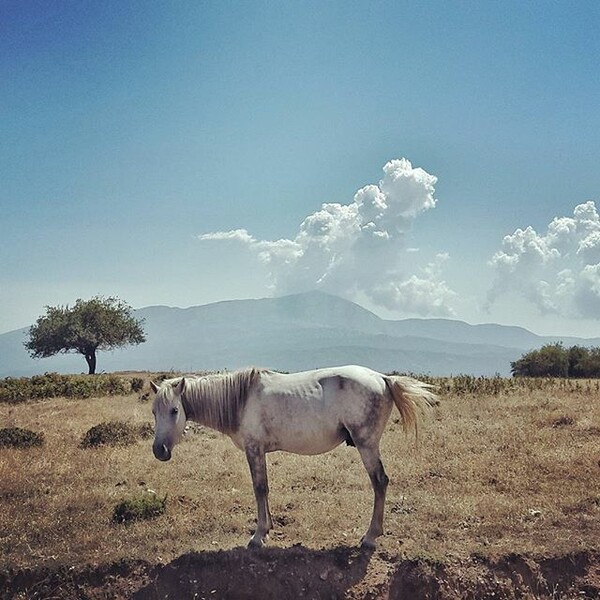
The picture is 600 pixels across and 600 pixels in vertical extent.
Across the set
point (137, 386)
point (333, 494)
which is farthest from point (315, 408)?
point (137, 386)

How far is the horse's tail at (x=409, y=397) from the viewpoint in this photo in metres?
9.27

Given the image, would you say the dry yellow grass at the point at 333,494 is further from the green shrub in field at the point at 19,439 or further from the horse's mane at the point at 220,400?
the horse's mane at the point at 220,400

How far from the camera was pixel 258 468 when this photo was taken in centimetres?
946

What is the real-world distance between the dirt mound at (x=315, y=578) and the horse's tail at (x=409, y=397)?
2167mm

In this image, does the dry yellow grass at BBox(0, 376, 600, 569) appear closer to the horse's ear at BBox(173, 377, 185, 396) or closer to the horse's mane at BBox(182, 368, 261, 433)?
the horse's mane at BBox(182, 368, 261, 433)

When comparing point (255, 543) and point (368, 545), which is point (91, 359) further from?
point (368, 545)

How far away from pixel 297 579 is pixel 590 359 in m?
37.4

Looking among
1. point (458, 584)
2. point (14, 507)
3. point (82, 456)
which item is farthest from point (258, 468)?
point (82, 456)

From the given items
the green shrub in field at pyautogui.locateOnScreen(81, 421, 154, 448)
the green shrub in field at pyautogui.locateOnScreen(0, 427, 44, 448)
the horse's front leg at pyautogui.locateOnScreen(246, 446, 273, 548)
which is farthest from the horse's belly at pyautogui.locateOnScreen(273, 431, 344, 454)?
the green shrub in field at pyautogui.locateOnScreen(0, 427, 44, 448)

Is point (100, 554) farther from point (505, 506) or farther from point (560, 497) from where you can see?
point (560, 497)

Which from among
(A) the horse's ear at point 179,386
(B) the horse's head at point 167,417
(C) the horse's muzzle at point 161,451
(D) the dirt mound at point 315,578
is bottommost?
(D) the dirt mound at point 315,578

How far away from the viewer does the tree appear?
166ft

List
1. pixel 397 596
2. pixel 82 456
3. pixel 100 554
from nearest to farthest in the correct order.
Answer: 1. pixel 397 596
2. pixel 100 554
3. pixel 82 456

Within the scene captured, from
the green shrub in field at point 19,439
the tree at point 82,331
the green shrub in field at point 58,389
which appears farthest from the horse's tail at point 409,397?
the tree at point 82,331
